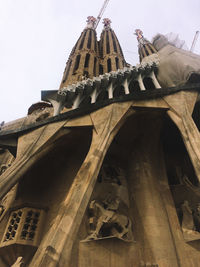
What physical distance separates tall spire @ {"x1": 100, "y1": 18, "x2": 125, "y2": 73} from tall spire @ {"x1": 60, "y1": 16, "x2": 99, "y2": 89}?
117 centimetres

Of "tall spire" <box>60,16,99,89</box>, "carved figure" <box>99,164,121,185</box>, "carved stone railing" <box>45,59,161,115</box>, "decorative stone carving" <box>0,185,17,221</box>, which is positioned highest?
"tall spire" <box>60,16,99,89</box>

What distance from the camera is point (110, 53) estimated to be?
26.6 m

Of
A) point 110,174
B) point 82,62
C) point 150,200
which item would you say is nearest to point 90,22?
point 82,62

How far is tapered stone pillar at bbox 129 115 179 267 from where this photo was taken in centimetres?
630

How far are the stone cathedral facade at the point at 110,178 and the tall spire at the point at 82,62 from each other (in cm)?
938

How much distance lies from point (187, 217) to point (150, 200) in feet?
4.43

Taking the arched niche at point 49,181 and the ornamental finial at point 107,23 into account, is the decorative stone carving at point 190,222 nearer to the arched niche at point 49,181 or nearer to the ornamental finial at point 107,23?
the arched niche at point 49,181

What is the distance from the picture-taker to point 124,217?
23.2 ft

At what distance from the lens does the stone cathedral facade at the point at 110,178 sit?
584cm

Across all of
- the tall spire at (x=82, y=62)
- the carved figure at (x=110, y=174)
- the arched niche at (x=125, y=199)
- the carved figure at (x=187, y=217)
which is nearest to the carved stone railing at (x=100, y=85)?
the arched niche at (x=125, y=199)

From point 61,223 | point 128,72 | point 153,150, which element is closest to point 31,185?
point 61,223

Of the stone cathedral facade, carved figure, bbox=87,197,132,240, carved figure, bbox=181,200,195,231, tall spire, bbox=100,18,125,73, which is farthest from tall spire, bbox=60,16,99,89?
carved figure, bbox=181,200,195,231

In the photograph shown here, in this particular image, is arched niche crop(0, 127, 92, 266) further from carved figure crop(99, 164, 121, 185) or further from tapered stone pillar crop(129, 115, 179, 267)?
tapered stone pillar crop(129, 115, 179, 267)

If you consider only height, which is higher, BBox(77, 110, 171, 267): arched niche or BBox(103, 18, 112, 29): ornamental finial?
BBox(103, 18, 112, 29): ornamental finial
